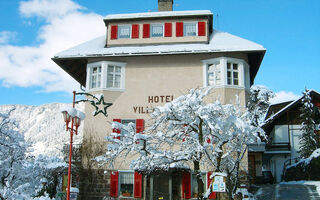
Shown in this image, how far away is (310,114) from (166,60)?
48.3 feet

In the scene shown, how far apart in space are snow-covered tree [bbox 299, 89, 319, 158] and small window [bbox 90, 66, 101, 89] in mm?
16850

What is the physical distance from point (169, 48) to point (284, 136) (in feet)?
57.0

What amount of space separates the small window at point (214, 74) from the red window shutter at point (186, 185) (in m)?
5.14

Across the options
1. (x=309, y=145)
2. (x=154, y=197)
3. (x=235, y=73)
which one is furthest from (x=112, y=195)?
(x=309, y=145)

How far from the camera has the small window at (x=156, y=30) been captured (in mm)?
22656

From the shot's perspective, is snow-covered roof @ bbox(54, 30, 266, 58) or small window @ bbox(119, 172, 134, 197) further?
snow-covered roof @ bbox(54, 30, 266, 58)

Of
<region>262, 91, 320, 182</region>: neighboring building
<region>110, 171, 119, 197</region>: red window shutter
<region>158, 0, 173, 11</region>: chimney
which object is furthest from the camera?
<region>262, 91, 320, 182</region>: neighboring building

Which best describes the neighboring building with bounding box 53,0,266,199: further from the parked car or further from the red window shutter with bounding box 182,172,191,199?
the parked car

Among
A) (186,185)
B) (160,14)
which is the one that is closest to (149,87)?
(160,14)

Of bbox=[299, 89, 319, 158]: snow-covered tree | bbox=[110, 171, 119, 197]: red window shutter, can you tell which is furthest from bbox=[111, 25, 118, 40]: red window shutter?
bbox=[299, 89, 319, 158]: snow-covered tree

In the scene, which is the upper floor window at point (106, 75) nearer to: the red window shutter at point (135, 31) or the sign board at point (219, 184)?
the red window shutter at point (135, 31)

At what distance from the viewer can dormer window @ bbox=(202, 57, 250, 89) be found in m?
20.8

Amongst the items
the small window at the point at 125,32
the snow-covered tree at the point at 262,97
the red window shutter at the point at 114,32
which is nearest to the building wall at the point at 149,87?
the red window shutter at the point at 114,32

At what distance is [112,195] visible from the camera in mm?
20312
